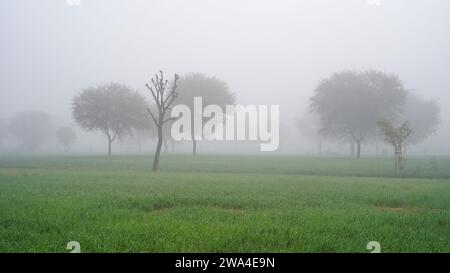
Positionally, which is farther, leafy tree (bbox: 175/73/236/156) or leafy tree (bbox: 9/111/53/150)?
leafy tree (bbox: 9/111/53/150)

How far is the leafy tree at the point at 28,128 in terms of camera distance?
136m

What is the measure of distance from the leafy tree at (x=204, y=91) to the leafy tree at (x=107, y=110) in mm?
8890

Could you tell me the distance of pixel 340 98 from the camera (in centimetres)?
7019

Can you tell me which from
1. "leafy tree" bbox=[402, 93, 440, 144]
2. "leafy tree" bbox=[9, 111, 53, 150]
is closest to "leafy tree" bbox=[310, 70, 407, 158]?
"leafy tree" bbox=[402, 93, 440, 144]

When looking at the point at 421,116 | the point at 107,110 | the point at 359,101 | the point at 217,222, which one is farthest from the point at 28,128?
the point at 217,222

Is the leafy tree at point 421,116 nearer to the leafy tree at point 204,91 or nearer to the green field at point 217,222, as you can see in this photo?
the leafy tree at point 204,91

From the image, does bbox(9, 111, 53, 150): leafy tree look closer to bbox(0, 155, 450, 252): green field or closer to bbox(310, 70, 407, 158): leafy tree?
bbox(310, 70, 407, 158): leafy tree

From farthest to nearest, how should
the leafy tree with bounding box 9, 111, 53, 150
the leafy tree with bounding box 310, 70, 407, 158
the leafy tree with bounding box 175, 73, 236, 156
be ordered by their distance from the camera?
the leafy tree with bounding box 9, 111, 53, 150 → the leafy tree with bounding box 175, 73, 236, 156 → the leafy tree with bounding box 310, 70, 407, 158

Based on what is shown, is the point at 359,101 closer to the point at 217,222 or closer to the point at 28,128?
the point at 217,222

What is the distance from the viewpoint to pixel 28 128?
13625 cm

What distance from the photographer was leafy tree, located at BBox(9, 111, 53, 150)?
446 ft

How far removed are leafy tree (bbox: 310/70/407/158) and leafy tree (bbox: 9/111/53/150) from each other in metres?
106

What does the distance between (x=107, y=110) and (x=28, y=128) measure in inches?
3180
